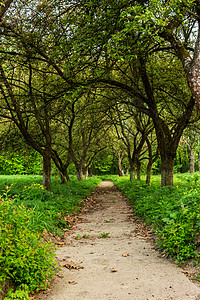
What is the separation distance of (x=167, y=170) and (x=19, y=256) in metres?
8.29

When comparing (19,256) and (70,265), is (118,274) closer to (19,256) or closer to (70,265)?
(70,265)

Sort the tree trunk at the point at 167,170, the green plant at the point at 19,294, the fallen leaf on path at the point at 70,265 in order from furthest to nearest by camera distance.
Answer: the tree trunk at the point at 167,170 < the fallen leaf on path at the point at 70,265 < the green plant at the point at 19,294

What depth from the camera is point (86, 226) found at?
7.34m

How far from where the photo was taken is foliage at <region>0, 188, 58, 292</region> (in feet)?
9.67

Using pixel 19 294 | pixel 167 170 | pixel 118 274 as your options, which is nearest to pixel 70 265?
pixel 118 274

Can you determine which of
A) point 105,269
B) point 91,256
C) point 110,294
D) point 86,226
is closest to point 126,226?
point 86,226

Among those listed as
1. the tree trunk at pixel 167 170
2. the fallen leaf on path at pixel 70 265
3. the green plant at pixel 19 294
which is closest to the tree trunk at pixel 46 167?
the tree trunk at pixel 167 170

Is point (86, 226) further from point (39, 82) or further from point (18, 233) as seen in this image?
point (39, 82)

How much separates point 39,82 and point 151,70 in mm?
5438

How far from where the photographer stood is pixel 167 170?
10312 millimetres

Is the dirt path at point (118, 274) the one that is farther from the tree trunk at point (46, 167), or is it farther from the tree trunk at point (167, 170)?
the tree trunk at point (46, 167)

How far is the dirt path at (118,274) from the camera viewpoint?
10.6 ft

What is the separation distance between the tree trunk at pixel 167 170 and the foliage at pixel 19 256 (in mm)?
7660

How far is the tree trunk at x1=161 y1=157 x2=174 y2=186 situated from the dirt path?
479 centimetres
